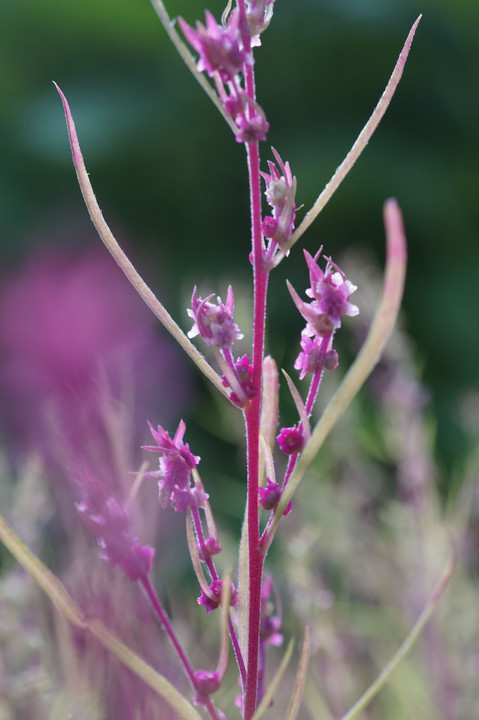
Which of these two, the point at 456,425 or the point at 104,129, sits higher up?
the point at 104,129


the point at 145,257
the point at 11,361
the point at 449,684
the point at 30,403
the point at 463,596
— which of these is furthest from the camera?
the point at 145,257

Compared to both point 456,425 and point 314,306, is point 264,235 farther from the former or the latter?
point 456,425

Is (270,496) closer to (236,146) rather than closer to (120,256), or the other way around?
(120,256)

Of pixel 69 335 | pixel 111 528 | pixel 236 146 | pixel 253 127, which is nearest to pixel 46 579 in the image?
pixel 111 528

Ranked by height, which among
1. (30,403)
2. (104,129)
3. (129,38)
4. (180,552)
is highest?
(129,38)

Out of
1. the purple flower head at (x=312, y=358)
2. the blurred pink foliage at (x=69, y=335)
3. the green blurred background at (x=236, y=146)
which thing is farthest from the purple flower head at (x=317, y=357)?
the green blurred background at (x=236, y=146)

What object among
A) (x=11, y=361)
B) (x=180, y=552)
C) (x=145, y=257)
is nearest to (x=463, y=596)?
(x=180, y=552)

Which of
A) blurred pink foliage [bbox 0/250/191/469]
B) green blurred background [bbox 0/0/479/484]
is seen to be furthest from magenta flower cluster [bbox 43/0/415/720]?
green blurred background [bbox 0/0/479/484]
